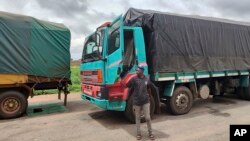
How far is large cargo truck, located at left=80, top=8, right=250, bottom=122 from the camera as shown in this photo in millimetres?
7727

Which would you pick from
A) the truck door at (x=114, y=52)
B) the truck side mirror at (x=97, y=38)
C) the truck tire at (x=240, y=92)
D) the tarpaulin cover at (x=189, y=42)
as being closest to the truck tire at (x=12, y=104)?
the truck side mirror at (x=97, y=38)

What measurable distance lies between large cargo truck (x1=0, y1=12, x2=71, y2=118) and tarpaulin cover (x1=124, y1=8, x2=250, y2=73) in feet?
9.79

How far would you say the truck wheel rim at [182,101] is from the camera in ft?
29.3

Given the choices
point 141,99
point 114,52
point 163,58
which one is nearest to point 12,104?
point 114,52

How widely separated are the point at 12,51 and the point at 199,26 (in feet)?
21.7

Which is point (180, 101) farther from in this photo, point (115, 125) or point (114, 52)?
point (114, 52)

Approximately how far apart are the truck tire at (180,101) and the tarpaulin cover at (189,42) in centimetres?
69

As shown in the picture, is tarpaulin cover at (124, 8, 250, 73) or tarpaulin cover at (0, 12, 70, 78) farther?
tarpaulin cover at (0, 12, 70, 78)

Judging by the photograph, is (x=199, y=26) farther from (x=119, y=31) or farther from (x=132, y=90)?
(x=132, y=90)

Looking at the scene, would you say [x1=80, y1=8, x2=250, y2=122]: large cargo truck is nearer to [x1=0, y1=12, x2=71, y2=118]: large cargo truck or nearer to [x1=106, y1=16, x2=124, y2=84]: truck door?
[x1=106, y1=16, x2=124, y2=84]: truck door

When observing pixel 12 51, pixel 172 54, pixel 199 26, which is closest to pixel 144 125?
pixel 172 54

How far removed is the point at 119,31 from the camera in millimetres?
7668

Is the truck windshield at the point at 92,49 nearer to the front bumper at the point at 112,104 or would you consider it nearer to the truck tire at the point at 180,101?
the front bumper at the point at 112,104

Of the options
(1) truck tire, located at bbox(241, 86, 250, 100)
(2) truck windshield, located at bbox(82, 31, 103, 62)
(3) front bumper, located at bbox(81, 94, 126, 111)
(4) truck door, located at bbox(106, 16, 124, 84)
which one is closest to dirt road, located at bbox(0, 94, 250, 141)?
(3) front bumper, located at bbox(81, 94, 126, 111)
